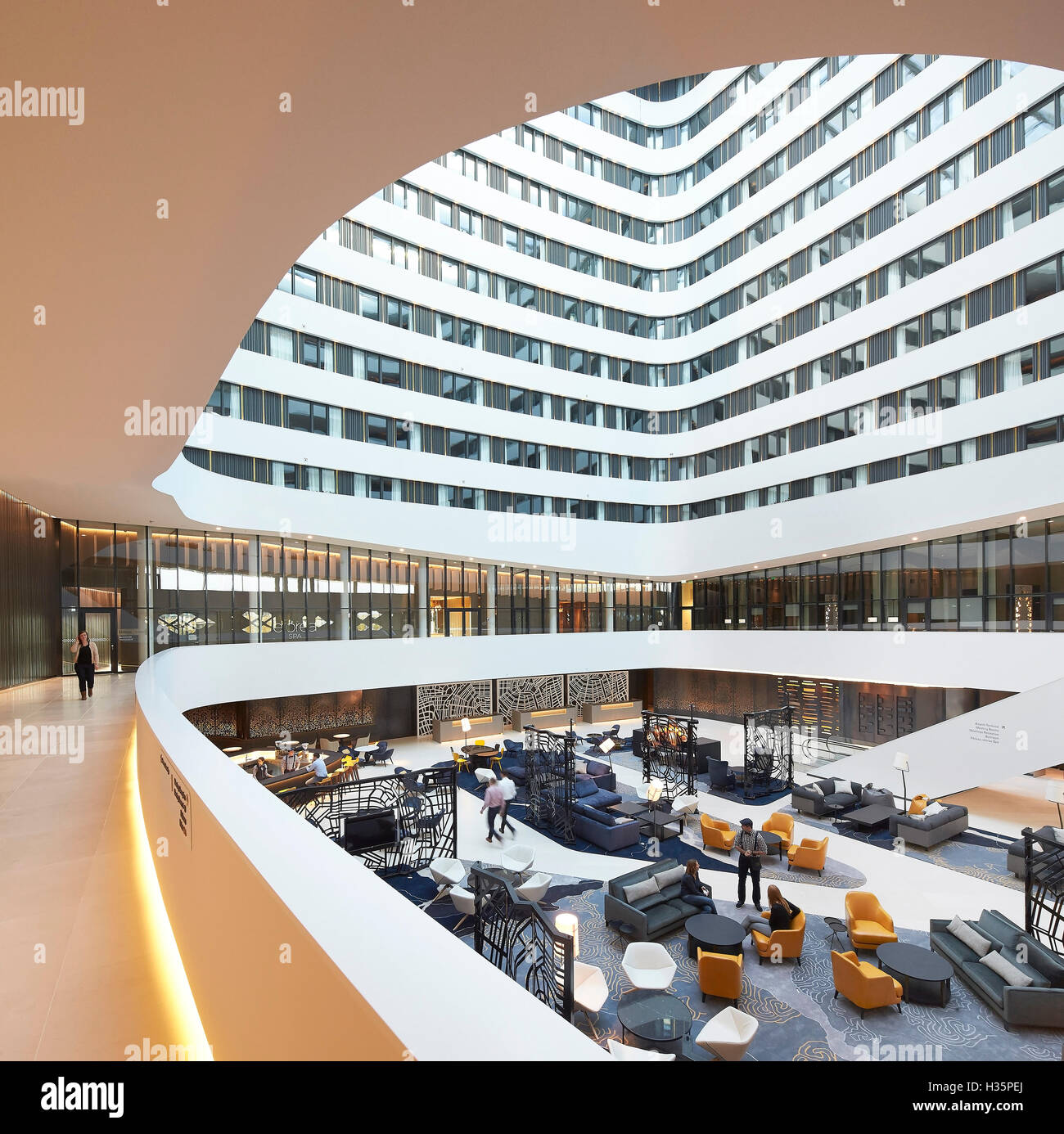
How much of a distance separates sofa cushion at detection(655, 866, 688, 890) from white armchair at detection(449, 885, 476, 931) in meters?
3.08

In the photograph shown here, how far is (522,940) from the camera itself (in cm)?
709

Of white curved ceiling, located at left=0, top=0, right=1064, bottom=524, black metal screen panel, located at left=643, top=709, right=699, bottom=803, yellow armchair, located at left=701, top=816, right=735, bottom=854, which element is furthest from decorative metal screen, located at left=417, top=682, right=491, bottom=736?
white curved ceiling, located at left=0, top=0, right=1064, bottom=524

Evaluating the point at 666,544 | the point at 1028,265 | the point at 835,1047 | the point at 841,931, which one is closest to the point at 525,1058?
the point at 835,1047

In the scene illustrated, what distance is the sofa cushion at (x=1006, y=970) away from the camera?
28.3ft

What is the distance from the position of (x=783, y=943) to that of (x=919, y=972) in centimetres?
170

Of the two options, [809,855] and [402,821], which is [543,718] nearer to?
[809,855]

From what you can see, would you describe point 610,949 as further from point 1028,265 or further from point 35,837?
point 1028,265

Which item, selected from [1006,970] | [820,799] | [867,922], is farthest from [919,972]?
[820,799]

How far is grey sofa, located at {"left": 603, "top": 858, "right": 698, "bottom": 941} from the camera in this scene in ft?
34.9

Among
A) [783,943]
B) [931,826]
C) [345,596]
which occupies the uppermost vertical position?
[345,596]

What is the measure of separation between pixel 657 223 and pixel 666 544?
1481 centimetres

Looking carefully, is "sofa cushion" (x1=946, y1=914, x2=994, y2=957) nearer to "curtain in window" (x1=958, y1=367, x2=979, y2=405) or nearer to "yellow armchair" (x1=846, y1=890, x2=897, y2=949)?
"yellow armchair" (x1=846, y1=890, x2=897, y2=949)

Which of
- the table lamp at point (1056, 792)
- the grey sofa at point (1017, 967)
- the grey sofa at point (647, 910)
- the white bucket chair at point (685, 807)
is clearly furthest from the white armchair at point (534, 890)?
the table lamp at point (1056, 792)

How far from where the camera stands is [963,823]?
605 inches
